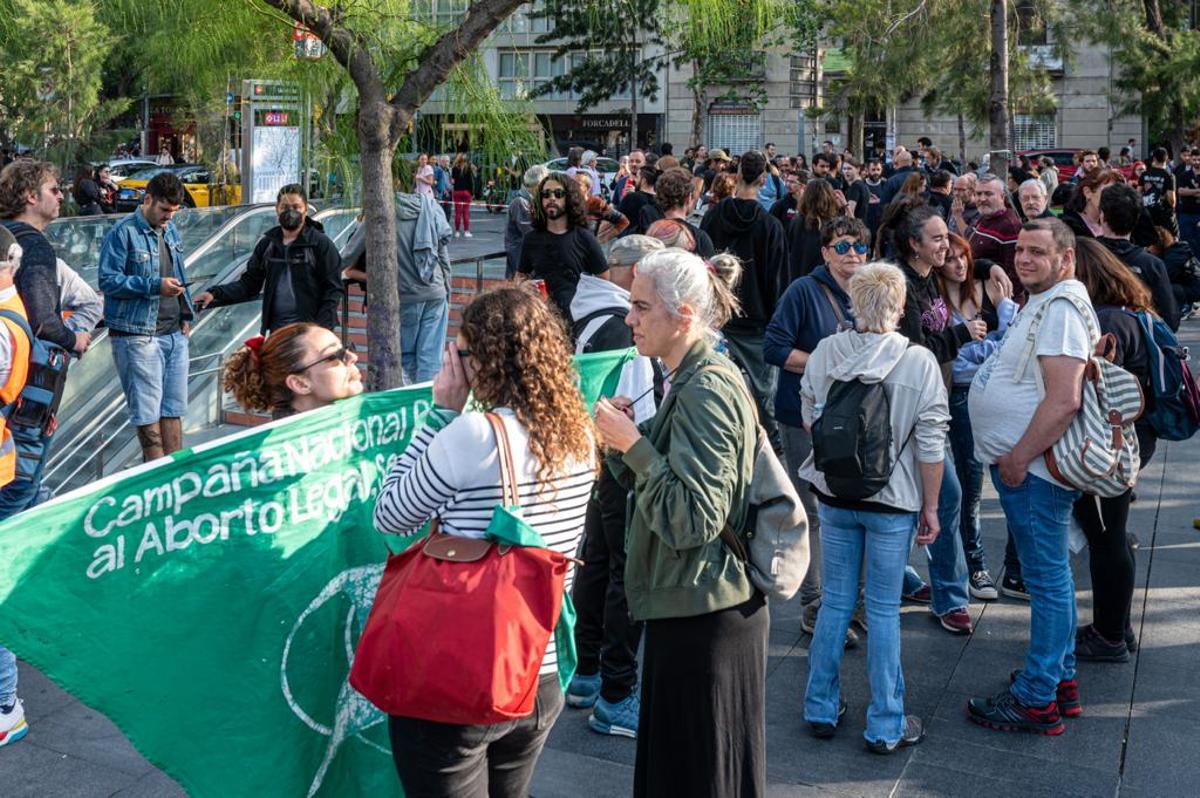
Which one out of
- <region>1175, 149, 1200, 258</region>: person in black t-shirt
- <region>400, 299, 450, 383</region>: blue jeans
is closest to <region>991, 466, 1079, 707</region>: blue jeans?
<region>400, 299, 450, 383</region>: blue jeans

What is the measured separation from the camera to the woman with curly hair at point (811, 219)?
8.77 meters

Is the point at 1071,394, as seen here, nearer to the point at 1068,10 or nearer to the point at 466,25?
the point at 466,25

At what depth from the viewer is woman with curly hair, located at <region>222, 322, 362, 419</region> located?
13.3 ft

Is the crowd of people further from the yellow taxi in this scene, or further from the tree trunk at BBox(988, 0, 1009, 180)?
the yellow taxi

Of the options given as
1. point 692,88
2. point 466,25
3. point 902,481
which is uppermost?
point 692,88

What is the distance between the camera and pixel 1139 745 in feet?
17.1

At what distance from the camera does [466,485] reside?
3307 mm

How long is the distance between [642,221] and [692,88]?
44796 millimetres

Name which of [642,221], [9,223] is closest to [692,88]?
[642,221]

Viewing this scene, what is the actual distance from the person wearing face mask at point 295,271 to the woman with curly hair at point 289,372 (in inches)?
191

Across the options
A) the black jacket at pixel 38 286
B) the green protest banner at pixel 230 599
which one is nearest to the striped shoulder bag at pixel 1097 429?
the green protest banner at pixel 230 599

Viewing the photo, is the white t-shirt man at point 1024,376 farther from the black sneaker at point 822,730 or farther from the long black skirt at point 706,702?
the long black skirt at point 706,702

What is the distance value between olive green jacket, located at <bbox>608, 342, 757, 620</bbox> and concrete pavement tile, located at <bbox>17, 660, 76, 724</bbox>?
9.23 feet

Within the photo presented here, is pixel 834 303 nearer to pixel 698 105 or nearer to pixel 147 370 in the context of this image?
pixel 147 370
